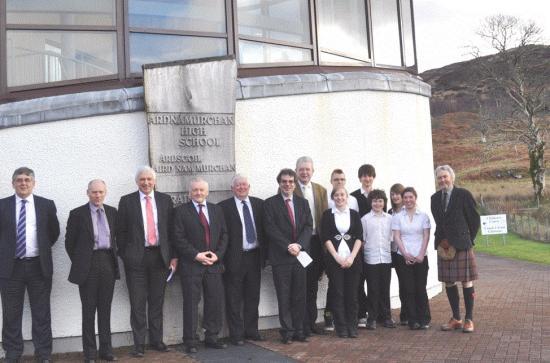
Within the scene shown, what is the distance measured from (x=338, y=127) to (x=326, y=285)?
1.94m

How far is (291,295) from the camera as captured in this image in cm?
664

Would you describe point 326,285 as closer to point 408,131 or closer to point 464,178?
point 408,131

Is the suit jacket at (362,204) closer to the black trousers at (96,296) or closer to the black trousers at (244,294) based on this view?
the black trousers at (244,294)

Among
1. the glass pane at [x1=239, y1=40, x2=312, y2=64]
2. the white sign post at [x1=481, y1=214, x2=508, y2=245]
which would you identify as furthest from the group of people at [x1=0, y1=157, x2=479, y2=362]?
the white sign post at [x1=481, y1=214, x2=508, y2=245]

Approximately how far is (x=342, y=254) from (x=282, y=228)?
28.3 inches

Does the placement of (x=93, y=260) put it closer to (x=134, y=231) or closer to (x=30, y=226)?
(x=134, y=231)

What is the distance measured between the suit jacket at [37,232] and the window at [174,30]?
6.60ft

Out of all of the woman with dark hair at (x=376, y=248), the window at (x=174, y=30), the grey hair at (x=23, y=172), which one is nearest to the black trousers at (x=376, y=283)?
the woman with dark hair at (x=376, y=248)

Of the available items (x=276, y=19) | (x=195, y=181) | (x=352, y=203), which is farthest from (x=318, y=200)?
(x=276, y=19)

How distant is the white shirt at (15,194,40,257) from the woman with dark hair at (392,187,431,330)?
3.75 m

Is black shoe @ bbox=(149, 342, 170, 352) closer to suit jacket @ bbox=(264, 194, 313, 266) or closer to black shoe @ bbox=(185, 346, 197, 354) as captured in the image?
black shoe @ bbox=(185, 346, 197, 354)

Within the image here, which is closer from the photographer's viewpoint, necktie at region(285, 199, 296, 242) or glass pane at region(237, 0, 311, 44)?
necktie at region(285, 199, 296, 242)

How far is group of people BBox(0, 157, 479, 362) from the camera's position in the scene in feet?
19.7

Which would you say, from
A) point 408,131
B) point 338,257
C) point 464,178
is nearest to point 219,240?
point 338,257
